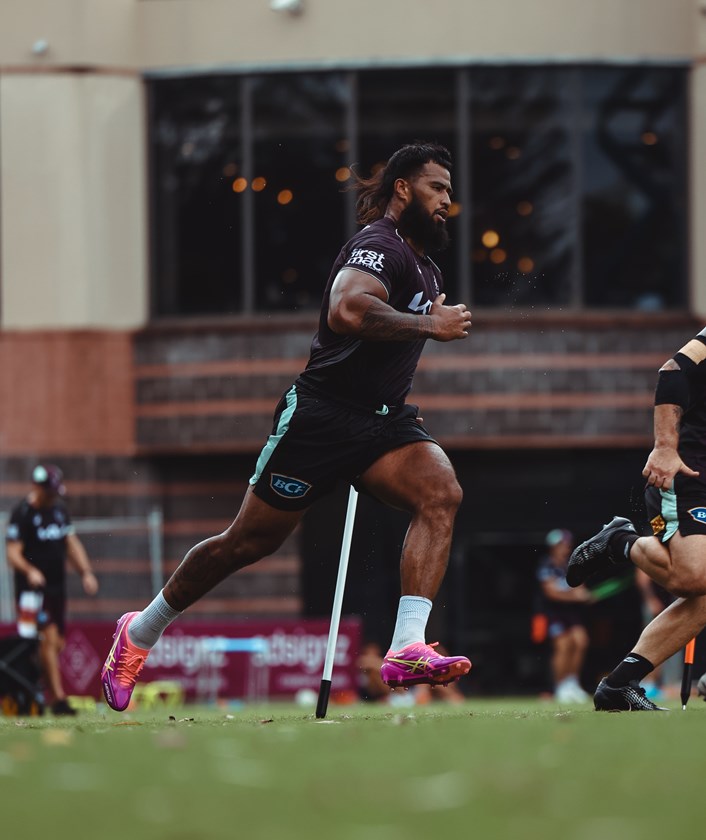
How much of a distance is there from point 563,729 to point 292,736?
895 millimetres

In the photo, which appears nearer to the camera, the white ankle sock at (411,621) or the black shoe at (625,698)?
the white ankle sock at (411,621)

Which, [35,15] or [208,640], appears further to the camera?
[35,15]

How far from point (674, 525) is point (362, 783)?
380cm

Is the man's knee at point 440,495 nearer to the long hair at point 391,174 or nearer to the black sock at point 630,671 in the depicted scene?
the black sock at point 630,671

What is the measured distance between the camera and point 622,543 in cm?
851

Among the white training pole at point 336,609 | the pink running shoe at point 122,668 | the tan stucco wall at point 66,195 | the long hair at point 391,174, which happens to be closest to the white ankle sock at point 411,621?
the white training pole at point 336,609

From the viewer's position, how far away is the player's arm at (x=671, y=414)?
7859mm

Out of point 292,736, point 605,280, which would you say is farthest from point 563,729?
point 605,280

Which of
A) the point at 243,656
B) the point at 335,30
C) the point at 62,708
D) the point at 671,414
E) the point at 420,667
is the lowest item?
the point at 243,656

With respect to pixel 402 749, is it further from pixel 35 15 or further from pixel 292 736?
pixel 35 15

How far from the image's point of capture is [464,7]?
829 inches

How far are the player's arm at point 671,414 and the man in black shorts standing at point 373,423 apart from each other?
0.90 metres

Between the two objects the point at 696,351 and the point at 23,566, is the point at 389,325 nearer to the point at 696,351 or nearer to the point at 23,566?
the point at 696,351

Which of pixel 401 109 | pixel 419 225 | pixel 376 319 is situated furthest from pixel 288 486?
pixel 401 109
